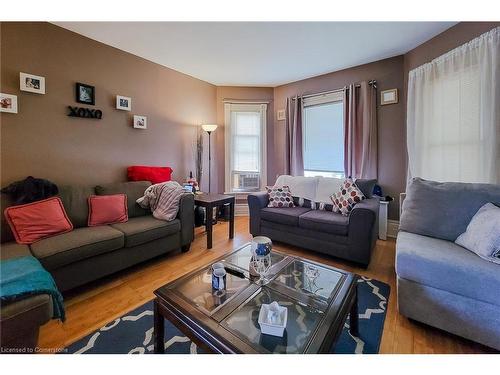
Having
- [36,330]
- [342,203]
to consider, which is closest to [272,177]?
[342,203]

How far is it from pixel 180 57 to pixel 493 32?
3.24m

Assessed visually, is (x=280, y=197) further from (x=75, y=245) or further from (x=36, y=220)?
(x=36, y=220)

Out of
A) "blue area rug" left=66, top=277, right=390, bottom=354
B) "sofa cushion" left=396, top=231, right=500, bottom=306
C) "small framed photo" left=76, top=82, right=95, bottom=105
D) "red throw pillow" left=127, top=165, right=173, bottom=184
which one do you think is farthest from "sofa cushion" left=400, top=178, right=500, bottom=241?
"small framed photo" left=76, top=82, right=95, bottom=105

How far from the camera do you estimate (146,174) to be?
9.64 ft

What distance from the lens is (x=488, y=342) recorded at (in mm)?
1251

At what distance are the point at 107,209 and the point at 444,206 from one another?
3.04 m

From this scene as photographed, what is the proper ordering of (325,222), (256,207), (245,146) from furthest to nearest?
(245,146), (256,207), (325,222)

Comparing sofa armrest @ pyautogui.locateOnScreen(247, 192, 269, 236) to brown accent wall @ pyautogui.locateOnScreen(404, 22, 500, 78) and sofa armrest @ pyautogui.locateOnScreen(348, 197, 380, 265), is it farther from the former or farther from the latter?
brown accent wall @ pyautogui.locateOnScreen(404, 22, 500, 78)

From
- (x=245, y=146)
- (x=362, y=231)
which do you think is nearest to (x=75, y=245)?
(x=362, y=231)

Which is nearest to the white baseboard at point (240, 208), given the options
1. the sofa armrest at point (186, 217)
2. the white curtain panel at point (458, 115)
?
the sofa armrest at point (186, 217)

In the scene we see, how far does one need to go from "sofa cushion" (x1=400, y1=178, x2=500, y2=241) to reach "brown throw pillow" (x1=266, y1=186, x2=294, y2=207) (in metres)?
1.33

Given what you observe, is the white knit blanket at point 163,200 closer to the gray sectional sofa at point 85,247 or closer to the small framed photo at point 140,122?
the gray sectional sofa at point 85,247

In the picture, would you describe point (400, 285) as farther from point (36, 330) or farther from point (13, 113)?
point (13, 113)

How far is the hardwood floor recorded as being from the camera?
4.40 feet
